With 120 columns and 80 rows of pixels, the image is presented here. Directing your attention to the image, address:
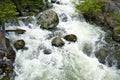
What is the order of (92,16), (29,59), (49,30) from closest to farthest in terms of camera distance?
(29,59) → (49,30) → (92,16)

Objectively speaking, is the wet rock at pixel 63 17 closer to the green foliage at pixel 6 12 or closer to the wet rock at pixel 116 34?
the wet rock at pixel 116 34

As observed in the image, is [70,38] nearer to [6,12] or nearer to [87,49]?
[87,49]

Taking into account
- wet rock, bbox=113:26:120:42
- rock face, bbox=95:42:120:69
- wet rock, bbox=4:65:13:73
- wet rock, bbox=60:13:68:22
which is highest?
wet rock, bbox=60:13:68:22

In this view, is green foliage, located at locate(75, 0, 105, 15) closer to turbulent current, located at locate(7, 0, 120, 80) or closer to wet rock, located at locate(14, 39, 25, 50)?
turbulent current, located at locate(7, 0, 120, 80)

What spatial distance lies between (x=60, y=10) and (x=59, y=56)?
4320 millimetres

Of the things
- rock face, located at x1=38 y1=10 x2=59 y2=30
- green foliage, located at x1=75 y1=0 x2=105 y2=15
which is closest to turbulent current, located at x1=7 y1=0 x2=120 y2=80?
rock face, located at x1=38 y1=10 x2=59 y2=30

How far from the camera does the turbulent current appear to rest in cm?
1181

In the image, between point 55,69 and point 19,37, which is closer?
point 55,69

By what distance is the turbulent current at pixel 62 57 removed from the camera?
11812 millimetres

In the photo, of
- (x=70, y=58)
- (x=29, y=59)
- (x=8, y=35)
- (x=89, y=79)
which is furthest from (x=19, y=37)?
(x=89, y=79)

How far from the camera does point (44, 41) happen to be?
13617 mm

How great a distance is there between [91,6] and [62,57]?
4.23 metres

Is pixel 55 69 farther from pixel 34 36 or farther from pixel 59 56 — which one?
pixel 34 36

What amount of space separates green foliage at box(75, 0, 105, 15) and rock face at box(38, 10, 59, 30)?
187 cm
